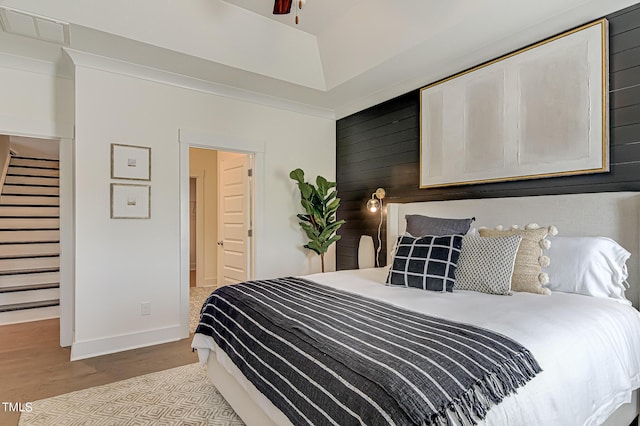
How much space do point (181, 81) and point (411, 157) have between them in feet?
8.23

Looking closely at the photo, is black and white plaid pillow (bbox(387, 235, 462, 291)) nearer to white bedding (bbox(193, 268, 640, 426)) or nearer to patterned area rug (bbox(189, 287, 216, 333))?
white bedding (bbox(193, 268, 640, 426))

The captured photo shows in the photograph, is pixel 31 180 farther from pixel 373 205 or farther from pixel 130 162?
pixel 373 205

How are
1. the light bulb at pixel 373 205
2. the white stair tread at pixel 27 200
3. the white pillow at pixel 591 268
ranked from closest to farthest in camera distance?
1. the white pillow at pixel 591 268
2. the light bulb at pixel 373 205
3. the white stair tread at pixel 27 200

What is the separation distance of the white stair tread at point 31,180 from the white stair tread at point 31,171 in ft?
0.39

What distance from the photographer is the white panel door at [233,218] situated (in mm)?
4422

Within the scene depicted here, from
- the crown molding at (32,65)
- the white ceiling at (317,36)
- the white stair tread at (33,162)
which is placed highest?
the white ceiling at (317,36)

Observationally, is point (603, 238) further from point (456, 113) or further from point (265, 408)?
point (265, 408)

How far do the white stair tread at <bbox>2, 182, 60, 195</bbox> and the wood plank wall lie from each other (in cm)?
472

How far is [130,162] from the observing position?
10.9 feet

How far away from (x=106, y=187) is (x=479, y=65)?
11.5 ft

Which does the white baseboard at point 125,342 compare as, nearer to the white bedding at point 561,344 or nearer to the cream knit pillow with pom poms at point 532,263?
the white bedding at point 561,344

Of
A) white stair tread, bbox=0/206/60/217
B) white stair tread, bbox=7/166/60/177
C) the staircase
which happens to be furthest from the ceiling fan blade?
white stair tread, bbox=7/166/60/177

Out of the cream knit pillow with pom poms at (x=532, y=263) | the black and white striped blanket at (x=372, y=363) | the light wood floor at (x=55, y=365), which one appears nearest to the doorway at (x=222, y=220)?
the light wood floor at (x=55, y=365)

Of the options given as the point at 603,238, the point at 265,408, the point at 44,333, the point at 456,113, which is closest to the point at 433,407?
the point at 265,408
